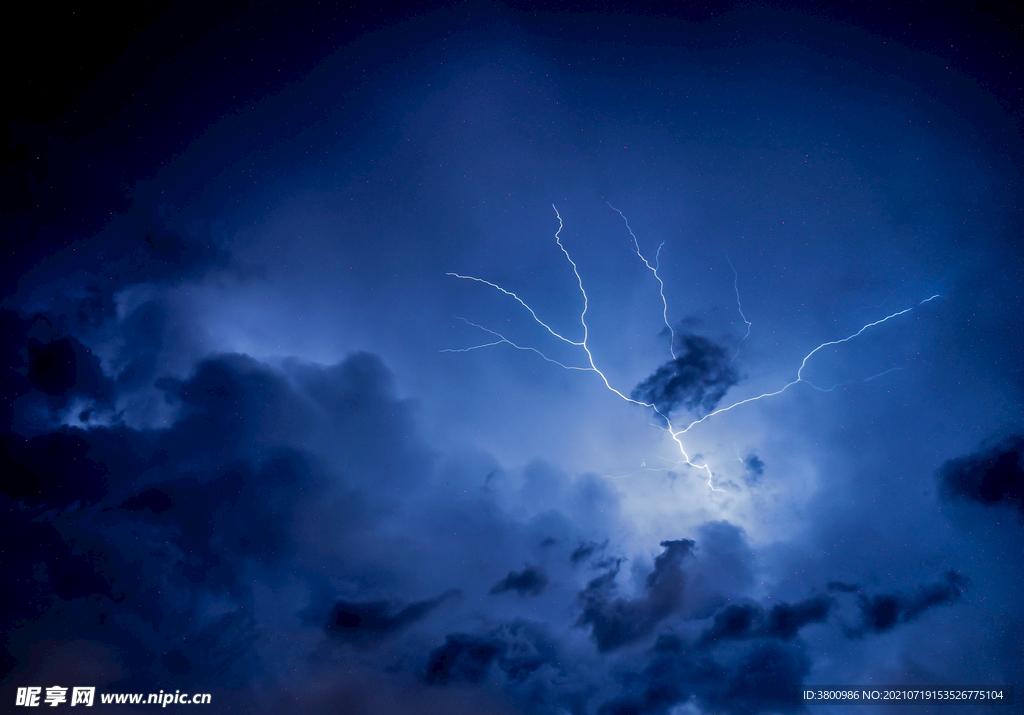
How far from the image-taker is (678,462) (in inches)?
508

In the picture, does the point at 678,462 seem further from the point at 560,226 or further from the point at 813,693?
the point at 813,693

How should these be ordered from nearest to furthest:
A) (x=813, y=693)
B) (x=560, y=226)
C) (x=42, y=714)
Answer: (x=42, y=714)
(x=560, y=226)
(x=813, y=693)

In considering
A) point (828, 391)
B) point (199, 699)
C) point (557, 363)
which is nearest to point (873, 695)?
point (828, 391)

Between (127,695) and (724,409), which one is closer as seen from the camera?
(127,695)

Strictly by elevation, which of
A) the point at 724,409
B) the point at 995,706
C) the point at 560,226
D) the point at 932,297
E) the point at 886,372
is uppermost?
the point at 560,226

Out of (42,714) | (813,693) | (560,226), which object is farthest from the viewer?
(813,693)

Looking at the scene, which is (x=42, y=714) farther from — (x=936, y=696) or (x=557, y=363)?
(x=936, y=696)

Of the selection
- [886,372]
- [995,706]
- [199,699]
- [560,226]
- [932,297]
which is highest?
[560,226]

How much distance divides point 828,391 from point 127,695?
2351 cm

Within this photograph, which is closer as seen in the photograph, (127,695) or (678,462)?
(127,695)

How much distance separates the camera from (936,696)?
41.7 ft

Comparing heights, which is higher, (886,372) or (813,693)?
(886,372)

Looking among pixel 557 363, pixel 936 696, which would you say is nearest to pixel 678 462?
pixel 557 363

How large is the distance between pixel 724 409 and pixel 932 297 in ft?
24.7
